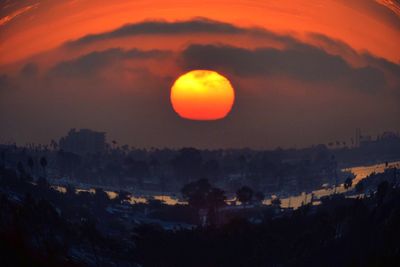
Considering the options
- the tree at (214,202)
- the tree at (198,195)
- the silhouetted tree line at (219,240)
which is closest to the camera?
the silhouetted tree line at (219,240)

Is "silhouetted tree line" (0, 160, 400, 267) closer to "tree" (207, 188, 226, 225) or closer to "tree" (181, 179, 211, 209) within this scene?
"tree" (207, 188, 226, 225)

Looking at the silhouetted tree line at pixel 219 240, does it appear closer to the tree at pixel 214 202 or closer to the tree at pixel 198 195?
the tree at pixel 214 202

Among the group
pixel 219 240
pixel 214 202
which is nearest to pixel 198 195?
pixel 214 202

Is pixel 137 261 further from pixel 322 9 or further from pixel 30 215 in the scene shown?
pixel 322 9

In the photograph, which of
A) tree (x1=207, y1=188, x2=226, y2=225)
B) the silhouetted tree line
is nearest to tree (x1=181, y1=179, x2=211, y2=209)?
tree (x1=207, y1=188, x2=226, y2=225)

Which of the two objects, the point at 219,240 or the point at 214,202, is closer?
the point at 219,240

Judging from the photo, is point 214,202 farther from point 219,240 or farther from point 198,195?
point 219,240

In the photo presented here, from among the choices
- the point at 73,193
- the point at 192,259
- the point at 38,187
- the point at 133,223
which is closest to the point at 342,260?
the point at 192,259

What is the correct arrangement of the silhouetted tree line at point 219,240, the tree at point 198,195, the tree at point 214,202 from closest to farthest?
1. the silhouetted tree line at point 219,240
2. the tree at point 214,202
3. the tree at point 198,195

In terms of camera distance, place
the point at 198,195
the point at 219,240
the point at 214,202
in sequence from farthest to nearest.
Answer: the point at 198,195 → the point at 214,202 → the point at 219,240

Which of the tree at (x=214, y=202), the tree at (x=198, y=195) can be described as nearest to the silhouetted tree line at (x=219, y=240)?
the tree at (x=214, y=202)

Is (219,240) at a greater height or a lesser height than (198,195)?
lesser
